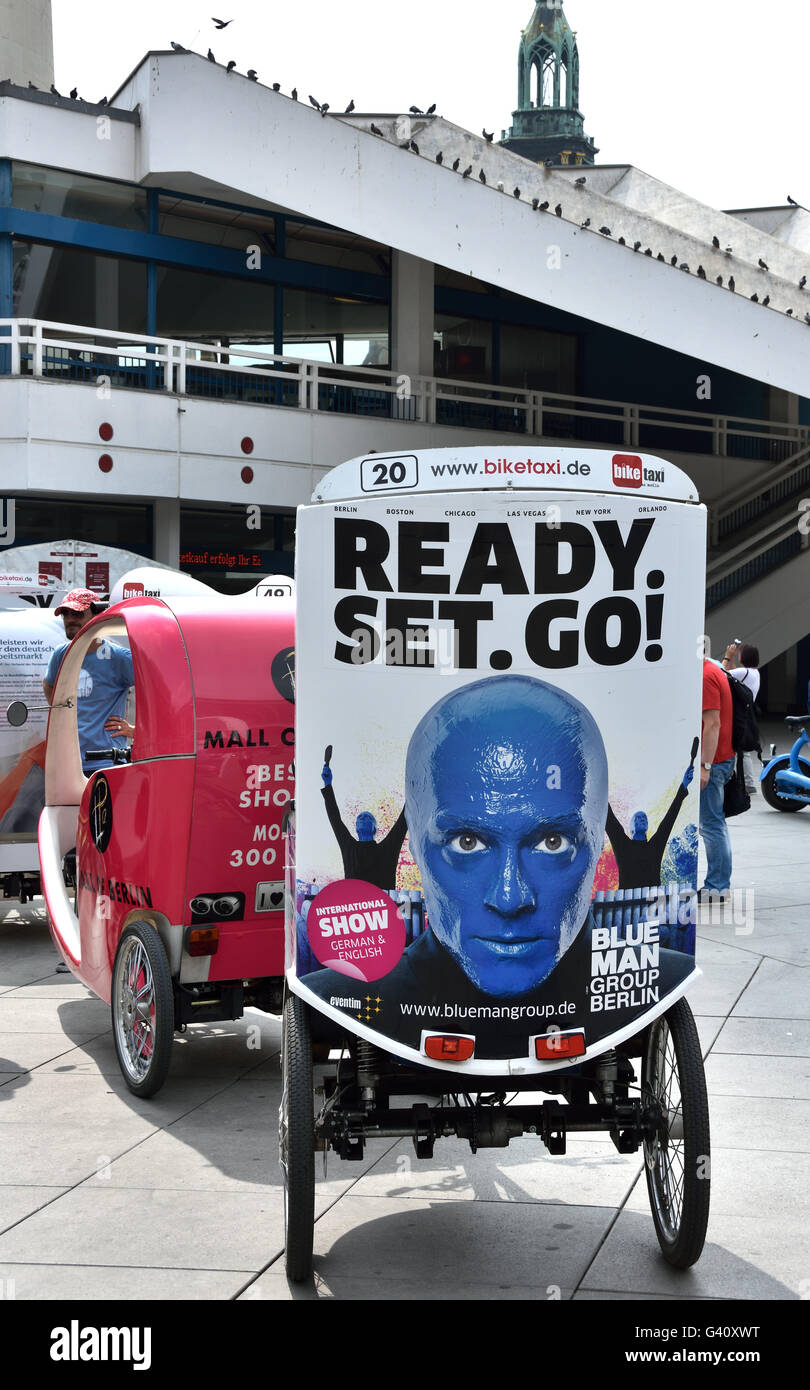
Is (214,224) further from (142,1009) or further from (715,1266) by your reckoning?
(715,1266)

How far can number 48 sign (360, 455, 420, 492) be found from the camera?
4.41m

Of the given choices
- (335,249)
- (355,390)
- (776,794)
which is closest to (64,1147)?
(776,794)

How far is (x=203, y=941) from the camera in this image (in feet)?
21.0

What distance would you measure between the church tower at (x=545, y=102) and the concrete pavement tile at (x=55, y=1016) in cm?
10998

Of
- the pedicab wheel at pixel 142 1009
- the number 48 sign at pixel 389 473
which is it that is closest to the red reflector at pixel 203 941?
the pedicab wheel at pixel 142 1009

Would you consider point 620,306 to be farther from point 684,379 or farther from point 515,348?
point 684,379

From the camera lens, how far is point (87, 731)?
929 cm

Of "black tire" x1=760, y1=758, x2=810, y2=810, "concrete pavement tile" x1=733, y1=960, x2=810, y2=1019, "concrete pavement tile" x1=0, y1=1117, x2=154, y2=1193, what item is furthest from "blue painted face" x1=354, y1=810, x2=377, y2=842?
"black tire" x1=760, y1=758, x2=810, y2=810

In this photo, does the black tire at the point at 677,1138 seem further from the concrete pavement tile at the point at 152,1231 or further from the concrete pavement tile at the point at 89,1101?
the concrete pavement tile at the point at 89,1101

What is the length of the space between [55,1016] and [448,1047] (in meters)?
4.00

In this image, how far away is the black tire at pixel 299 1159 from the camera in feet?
14.3
